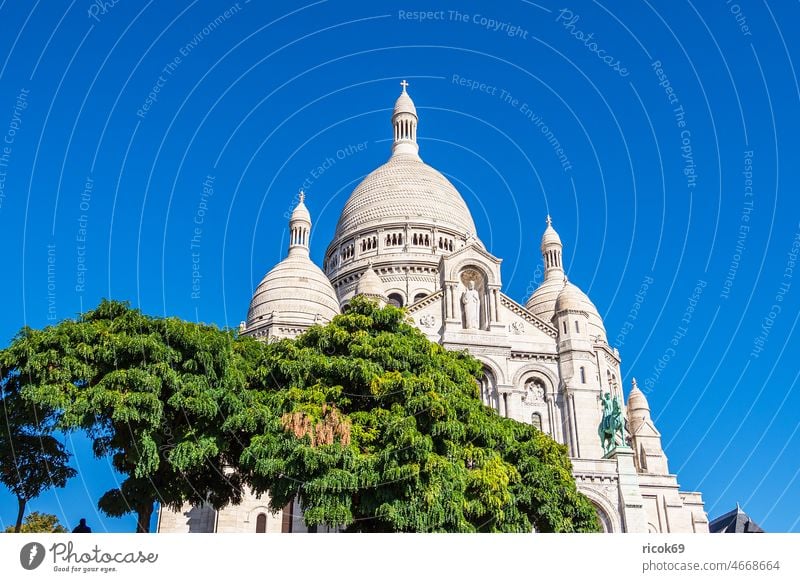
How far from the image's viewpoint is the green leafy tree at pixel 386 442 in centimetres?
2311

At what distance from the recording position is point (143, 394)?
22.5 m

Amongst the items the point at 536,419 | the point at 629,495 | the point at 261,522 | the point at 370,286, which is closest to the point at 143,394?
the point at 261,522

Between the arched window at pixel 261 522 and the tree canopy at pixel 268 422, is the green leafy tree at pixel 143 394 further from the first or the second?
the arched window at pixel 261 522

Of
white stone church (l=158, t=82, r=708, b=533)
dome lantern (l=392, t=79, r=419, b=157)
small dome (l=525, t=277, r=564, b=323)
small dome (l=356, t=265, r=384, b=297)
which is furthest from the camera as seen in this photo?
dome lantern (l=392, t=79, r=419, b=157)

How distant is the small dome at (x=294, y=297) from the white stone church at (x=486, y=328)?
98 millimetres

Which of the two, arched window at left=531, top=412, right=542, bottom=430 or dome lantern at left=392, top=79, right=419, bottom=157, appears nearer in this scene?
arched window at left=531, top=412, right=542, bottom=430

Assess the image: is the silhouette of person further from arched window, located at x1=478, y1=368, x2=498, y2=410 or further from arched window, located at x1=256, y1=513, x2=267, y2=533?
arched window, located at x1=478, y1=368, x2=498, y2=410

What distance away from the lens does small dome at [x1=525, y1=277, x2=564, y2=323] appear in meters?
56.2

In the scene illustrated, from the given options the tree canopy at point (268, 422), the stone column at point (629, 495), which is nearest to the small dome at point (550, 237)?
the stone column at point (629, 495)

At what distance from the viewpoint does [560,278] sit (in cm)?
5925

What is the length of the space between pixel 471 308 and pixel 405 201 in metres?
21.5

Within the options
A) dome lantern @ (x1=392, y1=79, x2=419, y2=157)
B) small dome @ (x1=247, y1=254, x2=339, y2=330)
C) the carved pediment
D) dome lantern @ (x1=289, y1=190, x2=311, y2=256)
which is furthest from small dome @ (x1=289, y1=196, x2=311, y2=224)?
the carved pediment

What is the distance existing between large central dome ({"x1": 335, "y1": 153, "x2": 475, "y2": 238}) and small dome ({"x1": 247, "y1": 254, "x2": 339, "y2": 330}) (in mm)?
10736
